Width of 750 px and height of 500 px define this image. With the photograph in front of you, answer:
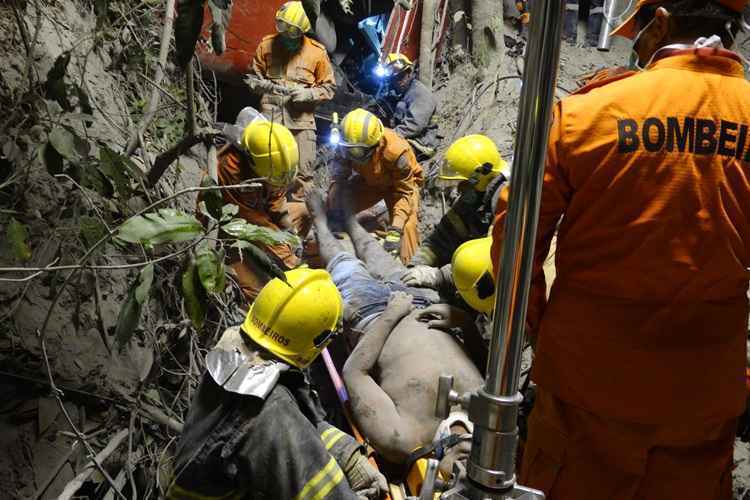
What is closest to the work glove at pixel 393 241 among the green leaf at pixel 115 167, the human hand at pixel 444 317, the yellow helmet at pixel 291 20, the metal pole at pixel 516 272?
the human hand at pixel 444 317

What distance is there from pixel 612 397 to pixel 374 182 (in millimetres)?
3992

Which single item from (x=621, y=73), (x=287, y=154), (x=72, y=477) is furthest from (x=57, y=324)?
(x=621, y=73)

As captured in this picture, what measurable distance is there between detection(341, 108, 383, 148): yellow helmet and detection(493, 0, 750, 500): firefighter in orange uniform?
336 centimetres

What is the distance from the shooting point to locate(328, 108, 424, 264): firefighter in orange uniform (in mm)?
4918

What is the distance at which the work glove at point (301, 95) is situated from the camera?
6.35 metres

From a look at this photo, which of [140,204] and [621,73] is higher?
[621,73]

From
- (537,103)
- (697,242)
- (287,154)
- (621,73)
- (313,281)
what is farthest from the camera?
(287,154)

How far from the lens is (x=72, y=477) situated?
93.7 inches

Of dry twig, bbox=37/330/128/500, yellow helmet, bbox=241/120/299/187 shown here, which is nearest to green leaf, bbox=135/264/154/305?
dry twig, bbox=37/330/128/500

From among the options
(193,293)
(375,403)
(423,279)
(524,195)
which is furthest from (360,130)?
(524,195)

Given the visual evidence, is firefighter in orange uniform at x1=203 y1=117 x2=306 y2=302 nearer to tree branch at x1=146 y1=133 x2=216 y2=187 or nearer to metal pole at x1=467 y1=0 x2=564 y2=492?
tree branch at x1=146 y1=133 x2=216 y2=187

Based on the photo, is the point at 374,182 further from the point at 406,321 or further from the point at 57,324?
the point at 57,324

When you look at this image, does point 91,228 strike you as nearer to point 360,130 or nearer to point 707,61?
point 707,61

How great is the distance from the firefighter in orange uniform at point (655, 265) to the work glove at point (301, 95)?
16.6 ft
